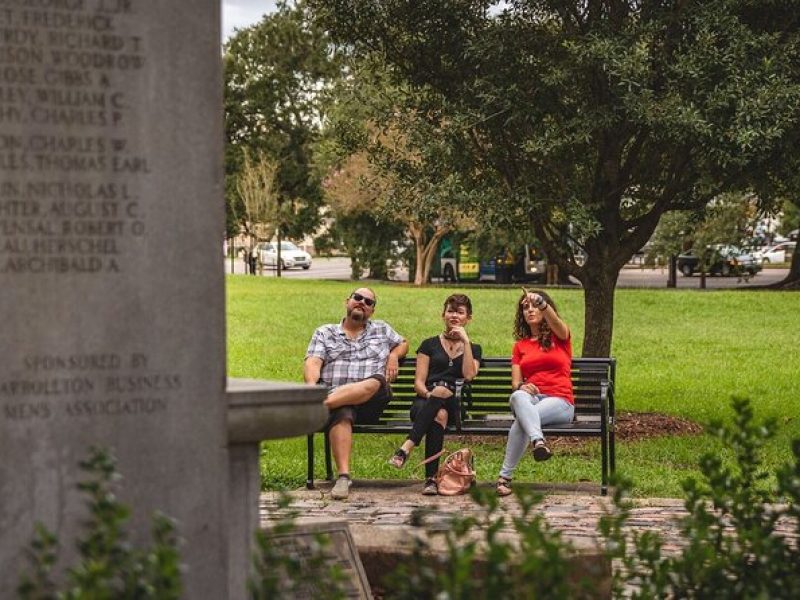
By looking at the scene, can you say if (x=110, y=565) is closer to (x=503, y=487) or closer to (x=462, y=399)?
(x=503, y=487)

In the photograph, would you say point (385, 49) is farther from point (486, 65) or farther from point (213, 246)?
point (213, 246)

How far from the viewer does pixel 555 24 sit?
14.2 m

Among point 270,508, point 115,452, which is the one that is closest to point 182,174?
point 115,452

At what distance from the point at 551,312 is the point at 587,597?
20.3 feet

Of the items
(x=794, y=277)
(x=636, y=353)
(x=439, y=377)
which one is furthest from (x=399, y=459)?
(x=794, y=277)

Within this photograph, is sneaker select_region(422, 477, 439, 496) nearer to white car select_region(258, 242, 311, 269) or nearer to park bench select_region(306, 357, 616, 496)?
park bench select_region(306, 357, 616, 496)

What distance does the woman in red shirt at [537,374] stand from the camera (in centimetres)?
1054

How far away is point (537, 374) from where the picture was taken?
10.9 metres

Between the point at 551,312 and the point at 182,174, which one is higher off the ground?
the point at 182,174

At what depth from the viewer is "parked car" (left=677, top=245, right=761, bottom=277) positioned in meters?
44.4

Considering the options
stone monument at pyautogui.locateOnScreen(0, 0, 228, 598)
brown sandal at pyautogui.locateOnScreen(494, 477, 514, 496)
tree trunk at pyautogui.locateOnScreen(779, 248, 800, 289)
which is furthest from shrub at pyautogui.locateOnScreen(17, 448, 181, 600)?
tree trunk at pyautogui.locateOnScreen(779, 248, 800, 289)

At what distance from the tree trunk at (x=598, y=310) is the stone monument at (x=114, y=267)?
9842mm

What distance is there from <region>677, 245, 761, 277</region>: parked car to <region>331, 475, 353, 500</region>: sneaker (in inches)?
1385

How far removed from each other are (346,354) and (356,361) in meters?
0.09
